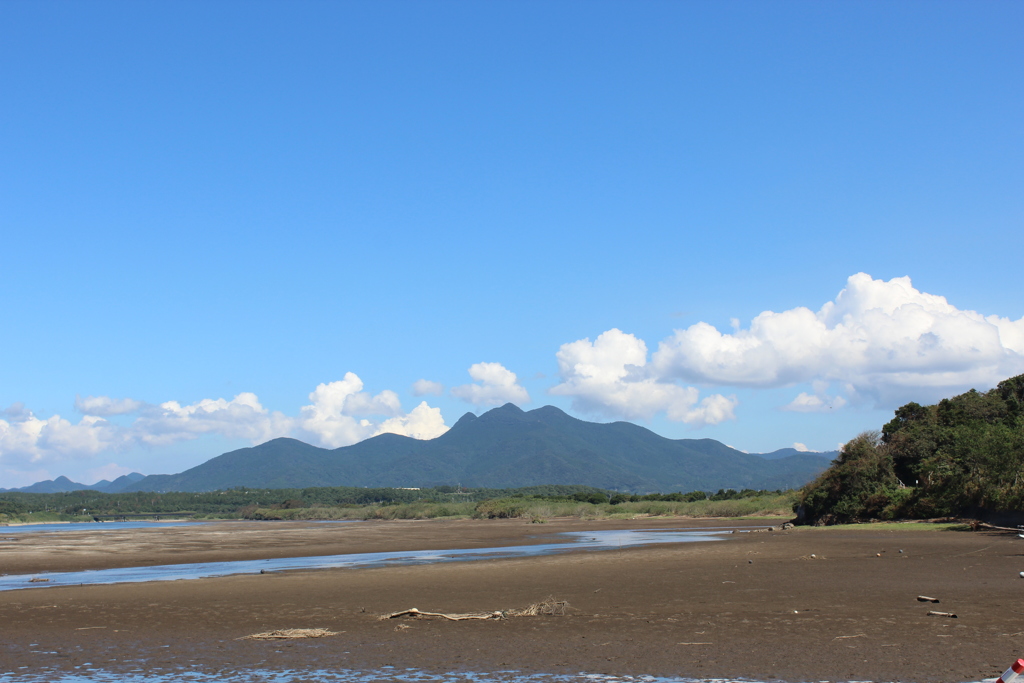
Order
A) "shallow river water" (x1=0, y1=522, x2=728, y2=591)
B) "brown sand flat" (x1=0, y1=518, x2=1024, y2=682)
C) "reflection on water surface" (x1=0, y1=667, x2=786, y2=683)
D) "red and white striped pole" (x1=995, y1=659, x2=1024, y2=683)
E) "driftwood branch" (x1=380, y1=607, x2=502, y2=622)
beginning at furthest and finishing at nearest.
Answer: "shallow river water" (x1=0, y1=522, x2=728, y2=591) < "driftwood branch" (x1=380, y1=607, x2=502, y2=622) < "brown sand flat" (x1=0, y1=518, x2=1024, y2=682) < "reflection on water surface" (x1=0, y1=667, x2=786, y2=683) < "red and white striped pole" (x1=995, y1=659, x2=1024, y2=683)

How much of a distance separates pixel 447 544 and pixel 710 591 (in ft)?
113

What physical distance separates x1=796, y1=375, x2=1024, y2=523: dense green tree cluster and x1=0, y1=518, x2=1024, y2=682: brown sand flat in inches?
468

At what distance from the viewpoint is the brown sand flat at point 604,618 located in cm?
1310

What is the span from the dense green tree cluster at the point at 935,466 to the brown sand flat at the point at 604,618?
39.0 feet

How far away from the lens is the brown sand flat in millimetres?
13102

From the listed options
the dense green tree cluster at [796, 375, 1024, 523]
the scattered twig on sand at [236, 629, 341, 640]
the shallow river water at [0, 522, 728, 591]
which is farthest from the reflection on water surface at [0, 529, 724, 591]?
the dense green tree cluster at [796, 375, 1024, 523]

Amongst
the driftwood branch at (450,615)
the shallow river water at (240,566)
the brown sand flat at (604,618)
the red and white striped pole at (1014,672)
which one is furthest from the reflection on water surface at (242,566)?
the red and white striped pole at (1014,672)

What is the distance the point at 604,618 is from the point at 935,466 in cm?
3994

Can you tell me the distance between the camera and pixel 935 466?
162ft

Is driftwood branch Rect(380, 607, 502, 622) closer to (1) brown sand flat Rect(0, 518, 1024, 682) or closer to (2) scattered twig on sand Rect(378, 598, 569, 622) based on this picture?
(2) scattered twig on sand Rect(378, 598, 569, 622)

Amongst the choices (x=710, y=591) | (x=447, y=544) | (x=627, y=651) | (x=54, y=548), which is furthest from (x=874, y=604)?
(x=54, y=548)

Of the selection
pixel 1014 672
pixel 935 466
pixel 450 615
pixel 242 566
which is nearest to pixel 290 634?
pixel 450 615

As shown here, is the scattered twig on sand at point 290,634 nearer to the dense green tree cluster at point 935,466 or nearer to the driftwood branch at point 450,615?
the driftwood branch at point 450,615

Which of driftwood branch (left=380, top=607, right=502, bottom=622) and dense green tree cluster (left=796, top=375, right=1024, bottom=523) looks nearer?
driftwood branch (left=380, top=607, right=502, bottom=622)
